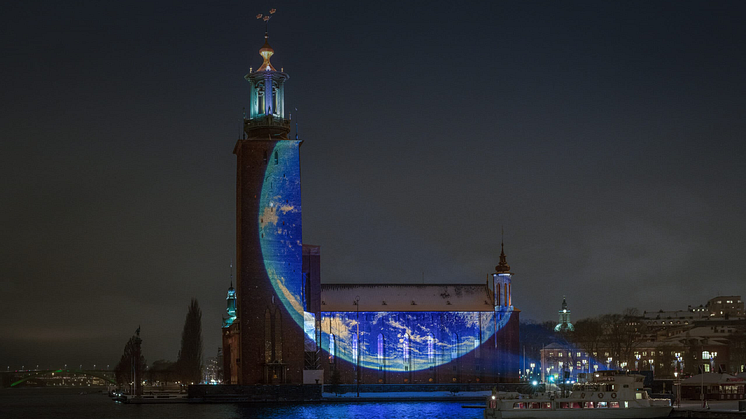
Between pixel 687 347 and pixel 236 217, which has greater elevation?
pixel 236 217

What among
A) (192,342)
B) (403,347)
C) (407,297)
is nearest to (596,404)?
(403,347)

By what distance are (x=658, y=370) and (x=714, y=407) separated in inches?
3890

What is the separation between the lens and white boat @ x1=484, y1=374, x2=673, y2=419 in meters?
62.8

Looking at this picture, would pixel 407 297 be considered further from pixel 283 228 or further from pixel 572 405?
pixel 572 405

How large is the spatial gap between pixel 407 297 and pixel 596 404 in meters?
55.6

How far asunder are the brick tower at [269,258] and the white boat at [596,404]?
37073 mm

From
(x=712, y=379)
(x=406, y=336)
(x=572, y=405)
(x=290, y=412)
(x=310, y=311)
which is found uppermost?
(x=310, y=311)

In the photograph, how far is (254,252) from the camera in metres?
97.3

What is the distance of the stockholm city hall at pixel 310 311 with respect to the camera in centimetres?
9706

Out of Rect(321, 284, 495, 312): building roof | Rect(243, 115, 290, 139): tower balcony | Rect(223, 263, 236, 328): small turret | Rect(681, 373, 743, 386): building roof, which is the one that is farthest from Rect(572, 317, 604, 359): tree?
Rect(681, 373, 743, 386): building roof

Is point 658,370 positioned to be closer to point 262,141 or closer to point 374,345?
point 374,345

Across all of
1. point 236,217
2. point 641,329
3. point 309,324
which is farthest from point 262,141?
point 641,329

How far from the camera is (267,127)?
100062 millimetres

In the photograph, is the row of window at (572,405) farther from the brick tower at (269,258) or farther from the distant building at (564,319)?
the distant building at (564,319)
